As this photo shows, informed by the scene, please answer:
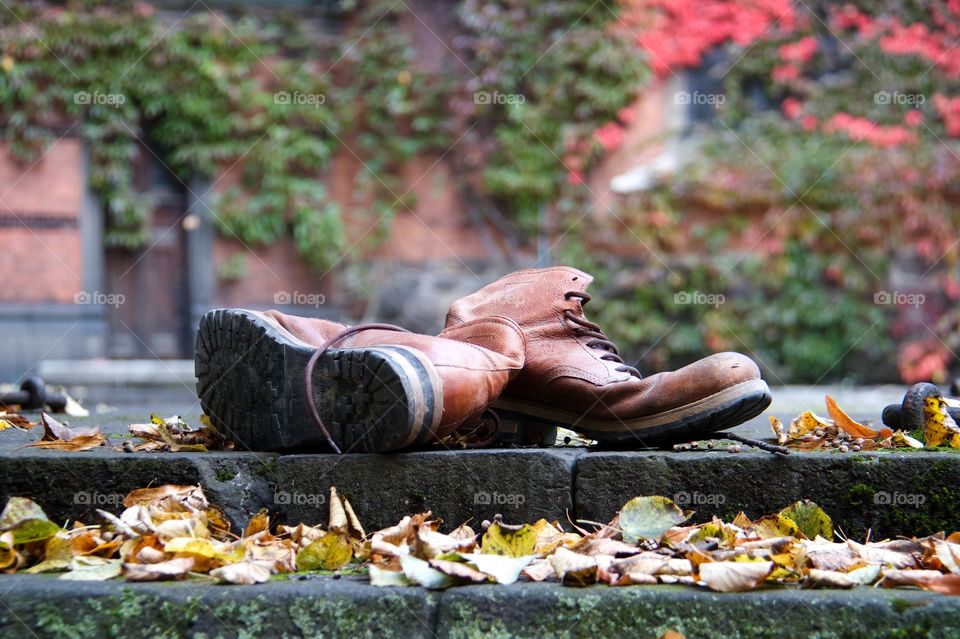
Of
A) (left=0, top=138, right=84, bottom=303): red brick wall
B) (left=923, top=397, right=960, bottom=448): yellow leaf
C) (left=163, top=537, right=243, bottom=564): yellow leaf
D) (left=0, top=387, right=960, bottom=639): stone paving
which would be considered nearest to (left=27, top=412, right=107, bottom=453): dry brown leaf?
(left=0, top=387, right=960, bottom=639): stone paving

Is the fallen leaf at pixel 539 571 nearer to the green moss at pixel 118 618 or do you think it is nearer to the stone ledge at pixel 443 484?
the stone ledge at pixel 443 484

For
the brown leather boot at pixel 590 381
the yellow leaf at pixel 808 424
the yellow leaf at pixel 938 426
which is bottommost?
the yellow leaf at pixel 808 424

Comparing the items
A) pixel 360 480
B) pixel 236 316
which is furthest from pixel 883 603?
pixel 236 316

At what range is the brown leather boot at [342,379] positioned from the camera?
167cm

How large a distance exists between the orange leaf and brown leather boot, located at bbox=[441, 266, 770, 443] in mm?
337

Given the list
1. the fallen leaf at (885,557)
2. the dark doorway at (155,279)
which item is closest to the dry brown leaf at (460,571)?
the fallen leaf at (885,557)

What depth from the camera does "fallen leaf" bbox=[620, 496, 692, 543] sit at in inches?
61.8

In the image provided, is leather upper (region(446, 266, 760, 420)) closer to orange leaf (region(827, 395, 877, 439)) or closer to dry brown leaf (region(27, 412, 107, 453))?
orange leaf (region(827, 395, 877, 439))

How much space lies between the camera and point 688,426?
6.03 feet

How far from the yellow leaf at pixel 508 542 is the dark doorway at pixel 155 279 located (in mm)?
7305

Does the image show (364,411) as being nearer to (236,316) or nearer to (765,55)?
(236,316)

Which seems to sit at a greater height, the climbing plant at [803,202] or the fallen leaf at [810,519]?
the climbing plant at [803,202]

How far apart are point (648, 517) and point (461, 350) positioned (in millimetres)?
467

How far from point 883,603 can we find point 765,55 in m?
7.55
